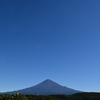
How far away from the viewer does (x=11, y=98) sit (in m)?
77.2

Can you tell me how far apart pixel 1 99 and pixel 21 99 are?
6.81 metres

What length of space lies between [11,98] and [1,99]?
3.36 metres

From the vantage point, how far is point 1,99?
77000mm

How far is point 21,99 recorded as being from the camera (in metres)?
78.9

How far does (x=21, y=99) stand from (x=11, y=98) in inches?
144
